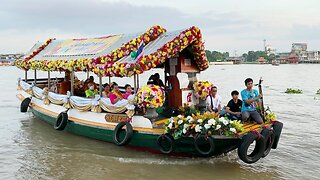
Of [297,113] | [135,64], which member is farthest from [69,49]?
[297,113]

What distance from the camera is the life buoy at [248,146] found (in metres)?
7.18

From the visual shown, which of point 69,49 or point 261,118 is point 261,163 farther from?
point 69,49

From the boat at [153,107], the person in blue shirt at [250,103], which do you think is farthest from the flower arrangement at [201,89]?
the person in blue shirt at [250,103]

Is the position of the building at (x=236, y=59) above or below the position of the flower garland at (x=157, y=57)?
above

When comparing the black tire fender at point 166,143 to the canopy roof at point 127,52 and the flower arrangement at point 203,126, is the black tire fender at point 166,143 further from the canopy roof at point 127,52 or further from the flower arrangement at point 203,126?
the canopy roof at point 127,52

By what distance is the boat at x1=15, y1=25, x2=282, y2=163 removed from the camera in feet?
24.5

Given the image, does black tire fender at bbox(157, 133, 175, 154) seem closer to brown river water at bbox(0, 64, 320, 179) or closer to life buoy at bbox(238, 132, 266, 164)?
brown river water at bbox(0, 64, 320, 179)

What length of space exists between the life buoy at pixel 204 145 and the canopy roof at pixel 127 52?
201 cm

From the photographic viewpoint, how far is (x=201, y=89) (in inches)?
378

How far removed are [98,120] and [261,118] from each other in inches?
167

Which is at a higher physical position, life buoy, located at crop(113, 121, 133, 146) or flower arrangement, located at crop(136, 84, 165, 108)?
flower arrangement, located at crop(136, 84, 165, 108)

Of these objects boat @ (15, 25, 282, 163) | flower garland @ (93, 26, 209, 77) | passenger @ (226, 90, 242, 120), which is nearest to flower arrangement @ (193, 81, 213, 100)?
boat @ (15, 25, 282, 163)

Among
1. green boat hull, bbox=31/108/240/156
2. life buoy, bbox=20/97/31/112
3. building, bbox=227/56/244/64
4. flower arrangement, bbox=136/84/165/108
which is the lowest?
green boat hull, bbox=31/108/240/156

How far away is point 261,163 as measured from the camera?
881 centimetres
